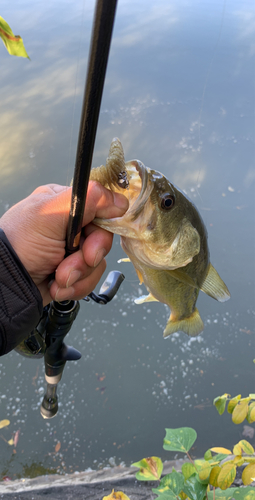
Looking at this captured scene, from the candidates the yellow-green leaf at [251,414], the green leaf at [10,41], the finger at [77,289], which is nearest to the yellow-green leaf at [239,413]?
the yellow-green leaf at [251,414]

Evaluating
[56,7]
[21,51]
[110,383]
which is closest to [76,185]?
[21,51]

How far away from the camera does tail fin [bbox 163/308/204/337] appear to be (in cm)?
108

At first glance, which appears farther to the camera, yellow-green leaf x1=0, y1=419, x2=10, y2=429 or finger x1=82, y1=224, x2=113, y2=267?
yellow-green leaf x1=0, y1=419, x2=10, y2=429

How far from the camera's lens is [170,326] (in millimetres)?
Result: 1080

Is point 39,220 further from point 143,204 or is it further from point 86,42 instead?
point 86,42

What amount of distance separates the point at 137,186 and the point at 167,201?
68mm

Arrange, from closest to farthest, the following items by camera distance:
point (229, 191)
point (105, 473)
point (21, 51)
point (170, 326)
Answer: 1. point (21, 51)
2. point (170, 326)
3. point (105, 473)
4. point (229, 191)

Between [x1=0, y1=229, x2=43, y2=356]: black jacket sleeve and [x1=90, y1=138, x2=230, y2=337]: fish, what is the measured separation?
6.6 inches

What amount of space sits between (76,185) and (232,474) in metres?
0.63

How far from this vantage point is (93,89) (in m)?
0.36

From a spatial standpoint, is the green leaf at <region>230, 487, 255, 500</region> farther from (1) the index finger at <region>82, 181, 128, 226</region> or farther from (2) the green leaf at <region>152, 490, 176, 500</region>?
(1) the index finger at <region>82, 181, 128, 226</region>

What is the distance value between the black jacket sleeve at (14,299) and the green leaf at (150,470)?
1.71ft

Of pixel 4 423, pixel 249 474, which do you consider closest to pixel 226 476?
pixel 249 474

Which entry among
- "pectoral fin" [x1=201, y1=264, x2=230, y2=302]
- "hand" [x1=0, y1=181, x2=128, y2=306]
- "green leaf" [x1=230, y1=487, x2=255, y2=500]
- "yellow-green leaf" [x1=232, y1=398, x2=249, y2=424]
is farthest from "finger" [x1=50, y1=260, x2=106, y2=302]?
"green leaf" [x1=230, y1=487, x2=255, y2=500]
